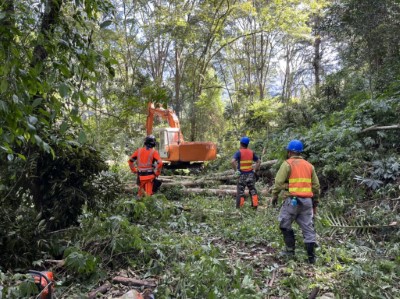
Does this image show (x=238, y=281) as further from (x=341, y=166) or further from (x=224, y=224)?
(x=341, y=166)

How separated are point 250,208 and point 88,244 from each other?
4870mm

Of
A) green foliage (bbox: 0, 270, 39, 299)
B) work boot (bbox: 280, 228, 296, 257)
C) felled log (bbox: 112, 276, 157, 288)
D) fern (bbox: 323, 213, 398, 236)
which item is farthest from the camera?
fern (bbox: 323, 213, 398, 236)

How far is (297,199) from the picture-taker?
18.0 ft

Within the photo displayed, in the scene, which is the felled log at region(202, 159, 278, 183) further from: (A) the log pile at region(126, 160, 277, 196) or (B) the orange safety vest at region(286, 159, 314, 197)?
(B) the orange safety vest at region(286, 159, 314, 197)

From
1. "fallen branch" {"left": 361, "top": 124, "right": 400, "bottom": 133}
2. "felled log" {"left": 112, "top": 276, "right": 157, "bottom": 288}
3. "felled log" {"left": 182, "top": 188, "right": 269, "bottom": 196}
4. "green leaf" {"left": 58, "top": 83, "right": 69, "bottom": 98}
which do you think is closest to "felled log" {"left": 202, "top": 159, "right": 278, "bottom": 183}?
"felled log" {"left": 182, "top": 188, "right": 269, "bottom": 196}

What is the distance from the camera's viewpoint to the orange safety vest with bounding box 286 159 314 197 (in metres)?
5.50

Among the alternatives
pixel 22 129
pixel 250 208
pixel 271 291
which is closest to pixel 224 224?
pixel 250 208

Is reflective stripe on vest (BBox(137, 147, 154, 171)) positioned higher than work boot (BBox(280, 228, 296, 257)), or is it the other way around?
reflective stripe on vest (BBox(137, 147, 154, 171))

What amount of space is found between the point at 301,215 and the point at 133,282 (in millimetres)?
2852

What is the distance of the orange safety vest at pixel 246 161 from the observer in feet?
30.3

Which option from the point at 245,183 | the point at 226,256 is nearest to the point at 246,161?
the point at 245,183

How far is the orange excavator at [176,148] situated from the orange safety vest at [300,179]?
7.81 m

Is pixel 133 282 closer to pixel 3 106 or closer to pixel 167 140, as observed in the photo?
pixel 3 106

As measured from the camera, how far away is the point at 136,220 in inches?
276
